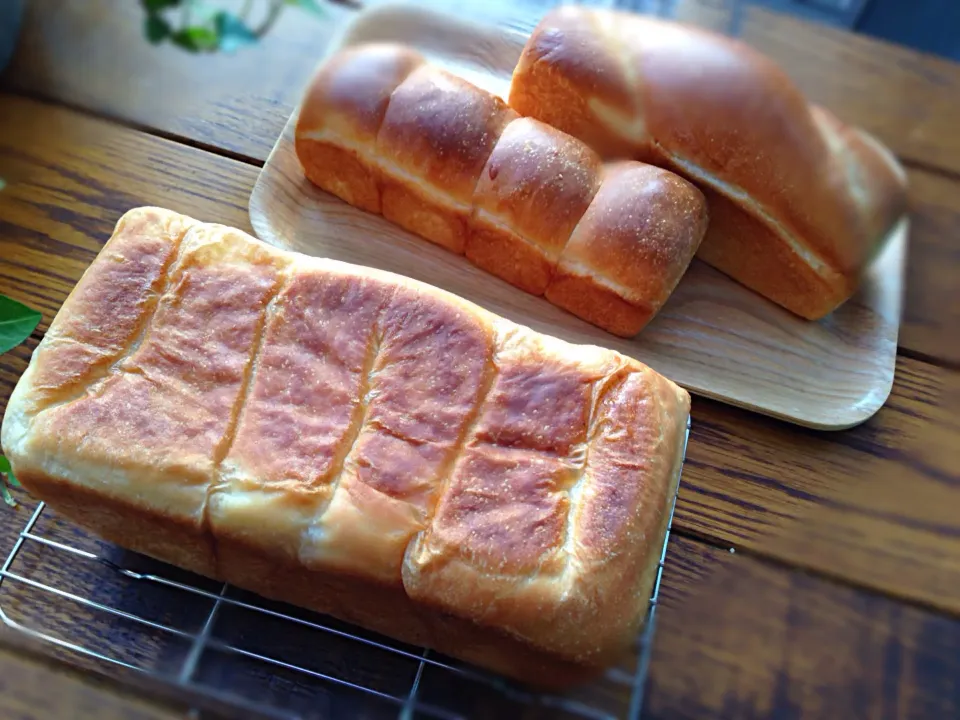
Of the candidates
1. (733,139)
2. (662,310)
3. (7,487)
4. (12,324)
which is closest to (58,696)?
(12,324)

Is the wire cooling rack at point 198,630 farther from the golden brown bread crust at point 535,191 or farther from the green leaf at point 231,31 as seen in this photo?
the green leaf at point 231,31

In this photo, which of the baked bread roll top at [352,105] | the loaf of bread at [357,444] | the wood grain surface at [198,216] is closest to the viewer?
the loaf of bread at [357,444]

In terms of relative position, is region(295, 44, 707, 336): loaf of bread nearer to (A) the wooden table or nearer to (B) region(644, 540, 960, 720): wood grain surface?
(A) the wooden table

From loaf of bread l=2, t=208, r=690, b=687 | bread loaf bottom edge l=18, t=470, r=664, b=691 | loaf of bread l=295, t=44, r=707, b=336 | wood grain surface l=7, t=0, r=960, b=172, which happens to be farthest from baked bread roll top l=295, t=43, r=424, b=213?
bread loaf bottom edge l=18, t=470, r=664, b=691

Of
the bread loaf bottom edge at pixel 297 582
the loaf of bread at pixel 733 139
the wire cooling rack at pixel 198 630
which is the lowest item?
the wire cooling rack at pixel 198 630

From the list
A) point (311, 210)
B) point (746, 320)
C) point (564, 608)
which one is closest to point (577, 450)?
point (564, 608)

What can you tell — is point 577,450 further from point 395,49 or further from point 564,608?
point 395,49

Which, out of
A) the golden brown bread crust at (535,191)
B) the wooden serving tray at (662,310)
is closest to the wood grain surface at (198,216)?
the wooden serving tray at (662,310)

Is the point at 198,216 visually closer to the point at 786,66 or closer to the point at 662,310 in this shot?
the point at 662,310

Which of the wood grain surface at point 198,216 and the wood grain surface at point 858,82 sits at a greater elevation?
the wood grain surface at point 858,82
